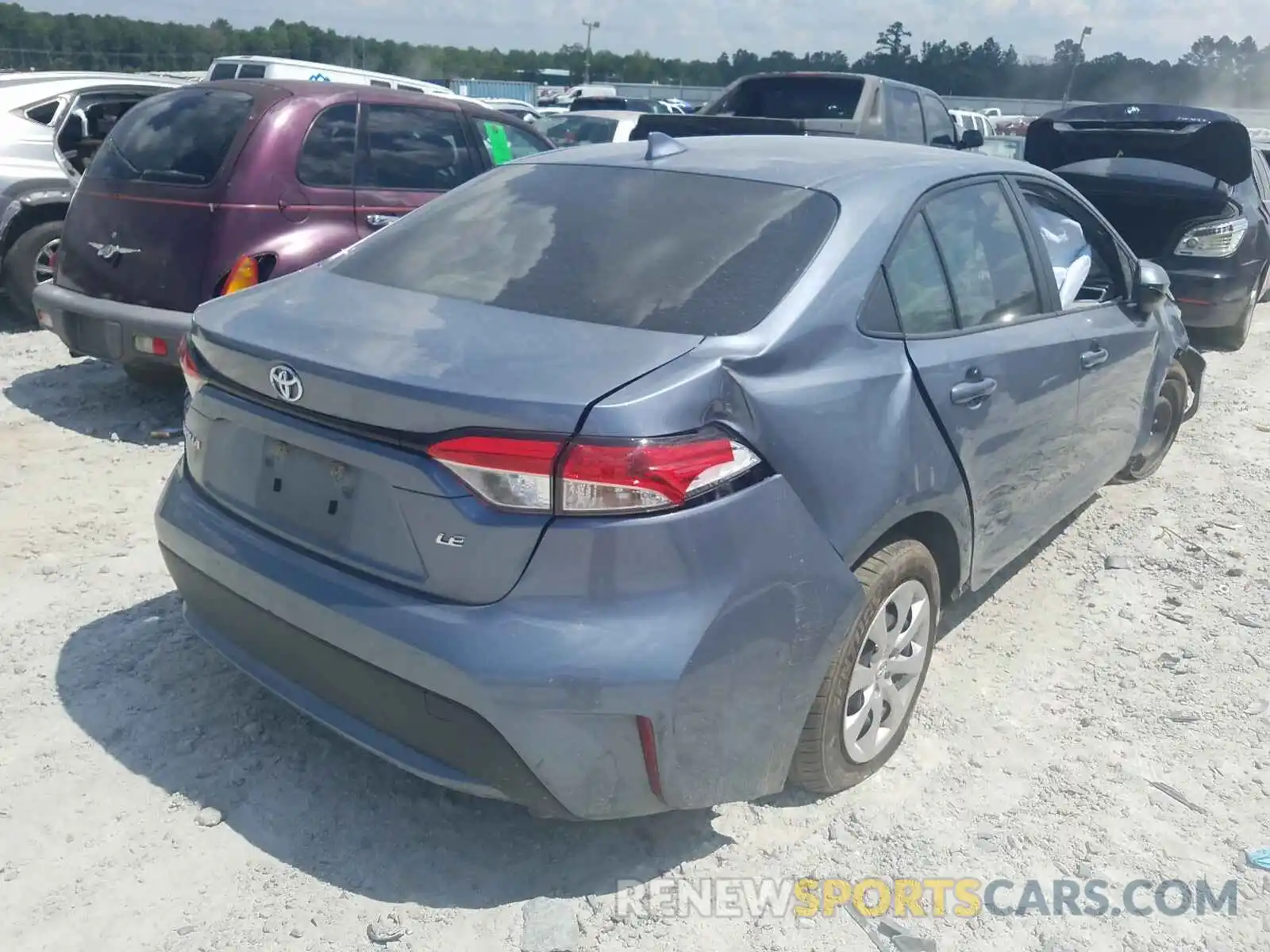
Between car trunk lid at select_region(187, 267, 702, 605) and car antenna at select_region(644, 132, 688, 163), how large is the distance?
0.96m

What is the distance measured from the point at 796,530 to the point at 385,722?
3.34ft

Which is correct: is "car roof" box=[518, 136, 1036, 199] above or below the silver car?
above

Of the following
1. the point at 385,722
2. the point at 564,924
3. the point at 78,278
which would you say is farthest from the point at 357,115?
the point at 564,924

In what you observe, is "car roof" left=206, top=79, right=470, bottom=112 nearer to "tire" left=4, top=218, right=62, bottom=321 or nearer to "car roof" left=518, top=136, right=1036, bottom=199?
"tire" left=4, top=218, right=62, bottom=321

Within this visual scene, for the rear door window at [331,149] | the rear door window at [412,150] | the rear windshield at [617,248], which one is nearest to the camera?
the rear windshield at [617,248]

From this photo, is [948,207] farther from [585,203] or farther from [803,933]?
[803,933]

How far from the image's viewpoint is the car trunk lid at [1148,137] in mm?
8195

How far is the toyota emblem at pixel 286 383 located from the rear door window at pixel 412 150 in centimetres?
350

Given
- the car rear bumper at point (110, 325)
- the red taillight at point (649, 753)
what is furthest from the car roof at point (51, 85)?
the red taillight at point (649, 753)

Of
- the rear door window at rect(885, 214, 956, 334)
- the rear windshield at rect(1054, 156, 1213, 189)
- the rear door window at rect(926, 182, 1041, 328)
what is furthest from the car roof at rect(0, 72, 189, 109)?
the rear windshield at rect(1054, 156, 1213, 189)

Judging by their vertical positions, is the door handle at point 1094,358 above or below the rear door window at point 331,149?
below

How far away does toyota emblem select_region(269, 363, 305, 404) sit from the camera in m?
2.47

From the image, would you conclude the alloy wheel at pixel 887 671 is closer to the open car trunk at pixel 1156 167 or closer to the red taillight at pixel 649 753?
the red taillight at pixel 649 753

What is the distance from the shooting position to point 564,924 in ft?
8.09
